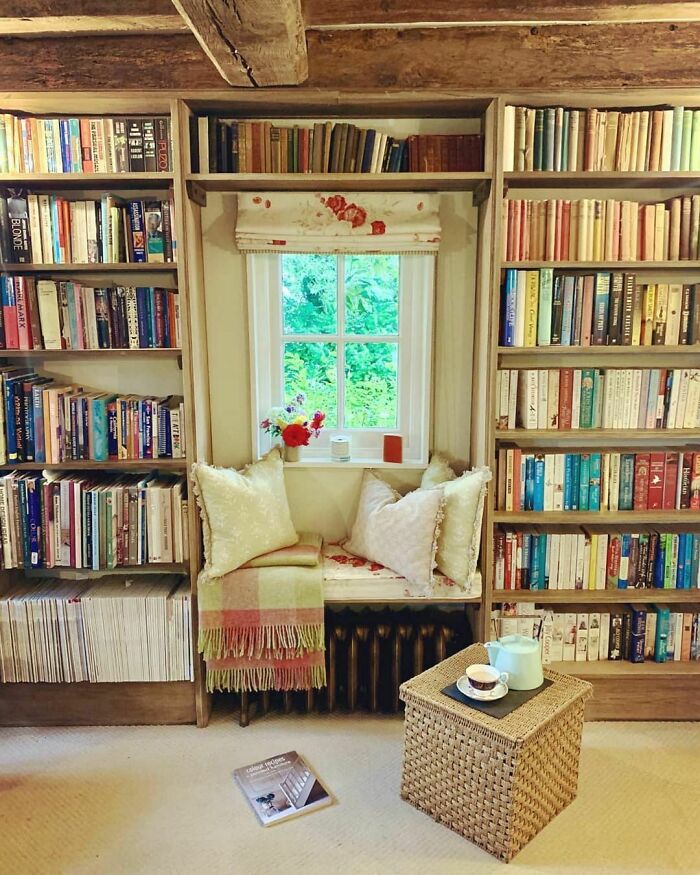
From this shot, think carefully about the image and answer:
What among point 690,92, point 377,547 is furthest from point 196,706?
point 690,92

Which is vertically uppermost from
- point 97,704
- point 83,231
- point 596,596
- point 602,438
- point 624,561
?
point 83,231

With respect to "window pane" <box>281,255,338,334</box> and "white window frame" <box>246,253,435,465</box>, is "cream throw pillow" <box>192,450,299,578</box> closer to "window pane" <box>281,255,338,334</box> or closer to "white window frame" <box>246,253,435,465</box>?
"white window frame" <box>246,253,435,465</box>

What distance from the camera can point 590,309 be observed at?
249 centimetres

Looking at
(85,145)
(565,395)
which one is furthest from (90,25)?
(565,395)

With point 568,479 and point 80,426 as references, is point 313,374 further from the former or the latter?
point 568,479

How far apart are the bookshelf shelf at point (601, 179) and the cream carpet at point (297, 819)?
2.01 m

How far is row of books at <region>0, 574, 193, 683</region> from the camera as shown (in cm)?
254

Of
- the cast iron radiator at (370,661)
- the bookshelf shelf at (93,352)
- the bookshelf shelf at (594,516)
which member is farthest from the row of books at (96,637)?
the bookshelf shelf at (594,516)

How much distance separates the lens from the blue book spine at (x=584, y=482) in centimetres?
261

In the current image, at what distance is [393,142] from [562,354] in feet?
3.30

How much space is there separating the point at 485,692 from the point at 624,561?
0.93m

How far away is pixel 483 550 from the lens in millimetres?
2592

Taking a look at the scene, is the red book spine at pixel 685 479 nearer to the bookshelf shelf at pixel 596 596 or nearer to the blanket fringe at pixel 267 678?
the bookshelf shelf at pixel 596 596

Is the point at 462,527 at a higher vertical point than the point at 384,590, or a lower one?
higher
